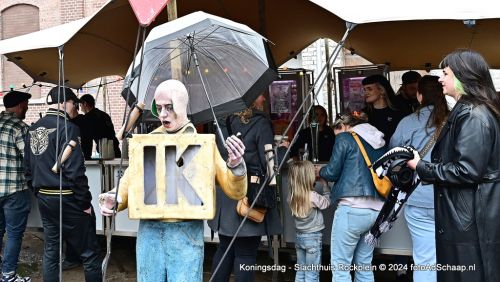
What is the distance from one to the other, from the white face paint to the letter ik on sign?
9cm

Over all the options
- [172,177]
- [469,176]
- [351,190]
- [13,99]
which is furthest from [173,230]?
[13,99]

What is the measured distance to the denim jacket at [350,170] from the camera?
5.11 metres

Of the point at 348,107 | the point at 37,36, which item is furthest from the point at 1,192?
the point at 348,107

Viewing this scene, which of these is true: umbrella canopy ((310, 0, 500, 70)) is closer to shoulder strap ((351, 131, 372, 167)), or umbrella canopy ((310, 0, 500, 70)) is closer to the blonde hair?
shoulder strap ((351, 131, 372, 167))

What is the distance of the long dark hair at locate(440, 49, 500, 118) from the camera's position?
140 inches

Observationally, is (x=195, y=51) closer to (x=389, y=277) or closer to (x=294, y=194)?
(x=294, y=194)

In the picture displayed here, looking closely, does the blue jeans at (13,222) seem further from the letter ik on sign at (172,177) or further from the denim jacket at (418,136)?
the denim jacket at (418,136)

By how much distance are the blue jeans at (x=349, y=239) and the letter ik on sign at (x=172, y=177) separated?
2.03 meters

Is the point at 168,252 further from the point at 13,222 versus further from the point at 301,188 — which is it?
the point at 13,222

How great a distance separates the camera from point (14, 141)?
6.64 m

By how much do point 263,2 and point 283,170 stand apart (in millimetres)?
2038

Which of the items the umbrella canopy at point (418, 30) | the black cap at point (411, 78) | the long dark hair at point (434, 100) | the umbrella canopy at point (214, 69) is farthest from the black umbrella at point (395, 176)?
the black cap at point (411, 78)

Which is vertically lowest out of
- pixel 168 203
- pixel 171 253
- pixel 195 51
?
pixel 171 253

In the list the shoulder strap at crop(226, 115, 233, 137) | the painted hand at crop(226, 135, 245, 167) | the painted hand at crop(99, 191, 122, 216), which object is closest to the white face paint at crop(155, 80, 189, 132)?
the painted hand at crop(226, 135, 245, 167)
